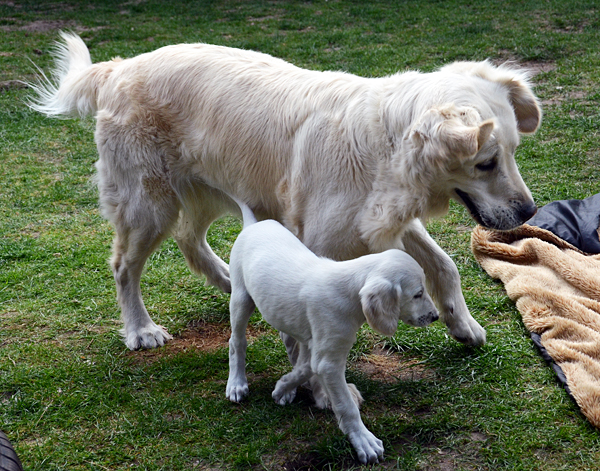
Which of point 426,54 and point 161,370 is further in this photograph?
point 426,54

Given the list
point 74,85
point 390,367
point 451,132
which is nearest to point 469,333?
point 390,367

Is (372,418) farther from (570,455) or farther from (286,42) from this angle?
(286,42)

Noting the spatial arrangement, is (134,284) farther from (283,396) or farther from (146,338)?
(283,396)

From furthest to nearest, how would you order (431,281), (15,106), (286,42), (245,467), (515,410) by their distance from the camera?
(286,42) < (15,106) < (431,281) < (515,410) < (245,467)

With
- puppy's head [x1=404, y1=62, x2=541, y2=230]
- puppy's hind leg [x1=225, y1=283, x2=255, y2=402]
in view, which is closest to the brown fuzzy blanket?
puppy's head [x1=404, y1=62, x2=541, y2=230]

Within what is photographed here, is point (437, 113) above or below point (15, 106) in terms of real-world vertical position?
above

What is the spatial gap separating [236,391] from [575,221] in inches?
119

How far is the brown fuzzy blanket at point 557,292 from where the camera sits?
138 inches

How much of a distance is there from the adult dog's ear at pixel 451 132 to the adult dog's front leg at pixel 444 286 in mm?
927

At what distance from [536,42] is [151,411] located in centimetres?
884

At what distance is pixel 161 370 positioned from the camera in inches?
161

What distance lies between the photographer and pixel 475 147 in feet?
9.27

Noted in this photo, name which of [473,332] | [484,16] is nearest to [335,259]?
[473,332]

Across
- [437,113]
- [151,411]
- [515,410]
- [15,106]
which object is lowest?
[15,106]
